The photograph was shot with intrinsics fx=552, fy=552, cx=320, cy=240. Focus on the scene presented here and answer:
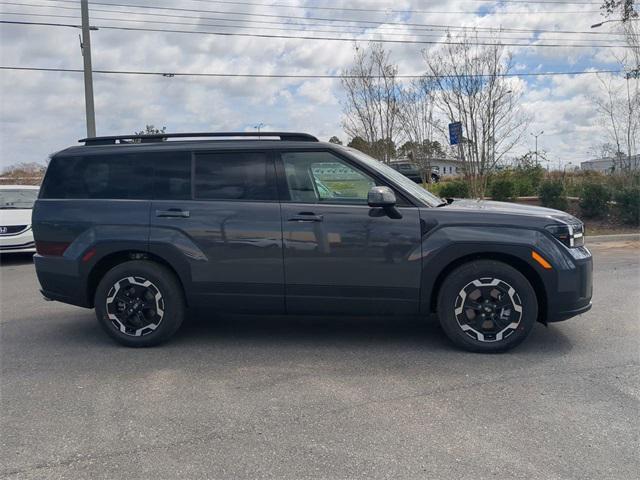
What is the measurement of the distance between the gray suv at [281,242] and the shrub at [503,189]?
39.1 feet

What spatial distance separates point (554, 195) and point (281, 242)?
12.3m

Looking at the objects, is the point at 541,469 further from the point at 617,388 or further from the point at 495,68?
the point at 495,68

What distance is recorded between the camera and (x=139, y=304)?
5082mm

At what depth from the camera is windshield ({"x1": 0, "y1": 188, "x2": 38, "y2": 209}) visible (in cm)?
1148

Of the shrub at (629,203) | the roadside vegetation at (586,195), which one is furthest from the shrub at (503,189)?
the shrub at (629,203)

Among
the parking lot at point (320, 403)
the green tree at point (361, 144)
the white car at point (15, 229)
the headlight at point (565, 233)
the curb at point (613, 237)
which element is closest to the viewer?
the parking lot at point (320, 403)

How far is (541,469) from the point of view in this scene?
2.97m

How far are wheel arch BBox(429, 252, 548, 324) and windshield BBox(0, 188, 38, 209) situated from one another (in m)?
9.81

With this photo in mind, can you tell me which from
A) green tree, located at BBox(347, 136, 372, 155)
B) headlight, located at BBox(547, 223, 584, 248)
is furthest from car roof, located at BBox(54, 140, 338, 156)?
green tree, located at BBox(347, 136, 372, 155)

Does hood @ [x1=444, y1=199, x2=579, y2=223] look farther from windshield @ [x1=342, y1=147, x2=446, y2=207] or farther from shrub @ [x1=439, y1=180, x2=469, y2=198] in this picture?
shrub @ [x1=439, y1=180, x2=469, y2=198]

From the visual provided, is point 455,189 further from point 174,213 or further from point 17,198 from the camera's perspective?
point 174,213

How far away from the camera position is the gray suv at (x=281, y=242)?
471 cm

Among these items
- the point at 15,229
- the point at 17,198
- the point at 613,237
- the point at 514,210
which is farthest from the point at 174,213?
the point at 613,237

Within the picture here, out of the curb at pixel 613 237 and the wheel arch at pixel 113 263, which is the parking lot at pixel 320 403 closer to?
the wheel arch at pixel 113 263
